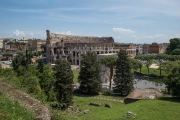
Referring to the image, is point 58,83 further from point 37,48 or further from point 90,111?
point 37,48

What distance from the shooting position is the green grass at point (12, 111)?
911 cm

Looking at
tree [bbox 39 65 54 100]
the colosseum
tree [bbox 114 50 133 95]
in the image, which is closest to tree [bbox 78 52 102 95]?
tree [bbox 114 50 133 95]

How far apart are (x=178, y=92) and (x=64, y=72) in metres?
16.9

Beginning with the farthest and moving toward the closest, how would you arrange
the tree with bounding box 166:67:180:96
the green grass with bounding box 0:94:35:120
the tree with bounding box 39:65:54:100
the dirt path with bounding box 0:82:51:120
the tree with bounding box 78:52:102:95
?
the tree with bounding box 78:52:102:95 < the tree with bounding box 39:65:54:100 < the tree with bounding box 166:67:180:96 < the dirt path with bounding box 0:82:51:120 < the green grass with bounding box 0:94:35:120

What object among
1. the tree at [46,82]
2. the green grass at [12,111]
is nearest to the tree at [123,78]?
the tree at [46,82]

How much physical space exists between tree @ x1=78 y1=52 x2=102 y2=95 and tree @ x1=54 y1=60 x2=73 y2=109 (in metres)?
7.06

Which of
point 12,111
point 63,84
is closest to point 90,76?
point 63,84

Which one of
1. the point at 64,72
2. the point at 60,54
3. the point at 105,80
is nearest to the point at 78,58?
the point at 60,54

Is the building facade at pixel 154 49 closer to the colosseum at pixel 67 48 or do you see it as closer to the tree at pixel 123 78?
the colosseum at pixel 67 48

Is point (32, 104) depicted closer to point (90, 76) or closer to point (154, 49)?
point (90, 76)

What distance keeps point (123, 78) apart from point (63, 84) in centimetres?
1303

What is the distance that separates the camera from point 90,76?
36.0 meters

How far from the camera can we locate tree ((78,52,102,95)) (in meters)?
35.8

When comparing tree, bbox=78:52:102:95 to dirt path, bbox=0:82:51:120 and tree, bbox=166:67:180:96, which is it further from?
dirt path, bbox=0:82:51:120
